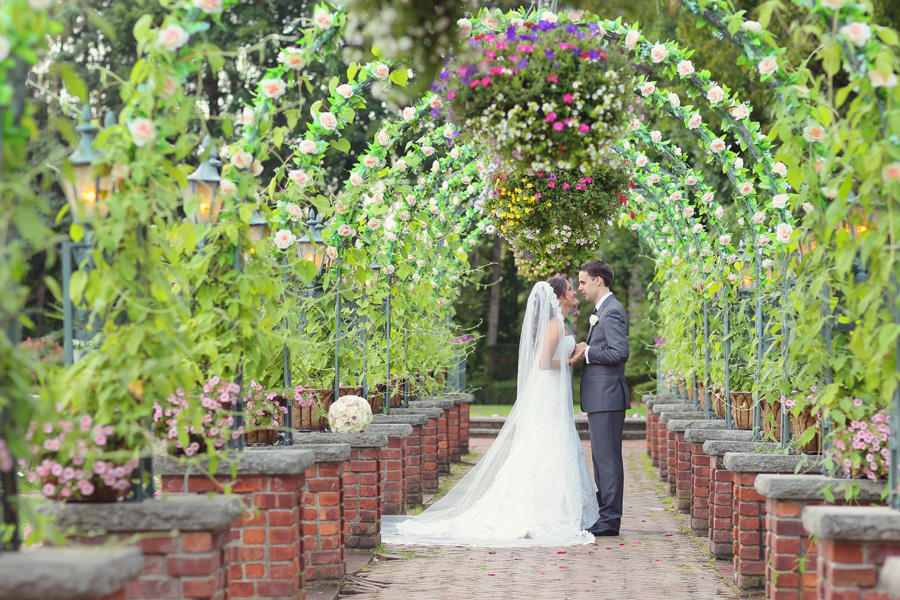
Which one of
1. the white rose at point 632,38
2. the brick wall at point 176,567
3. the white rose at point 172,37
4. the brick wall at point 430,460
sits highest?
the white rose at point 632,38

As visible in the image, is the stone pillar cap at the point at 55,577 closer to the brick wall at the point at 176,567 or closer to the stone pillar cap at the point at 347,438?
the brick wall at the point at 176,567

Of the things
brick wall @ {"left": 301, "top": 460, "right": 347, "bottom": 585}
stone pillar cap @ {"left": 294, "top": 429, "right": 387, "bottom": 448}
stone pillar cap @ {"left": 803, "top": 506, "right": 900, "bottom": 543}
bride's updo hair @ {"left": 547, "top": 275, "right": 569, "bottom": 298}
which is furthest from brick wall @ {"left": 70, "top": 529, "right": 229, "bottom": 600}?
bride's updo hair @ {"left": 547, "top": 275, "right": 569, "bottom": 298}

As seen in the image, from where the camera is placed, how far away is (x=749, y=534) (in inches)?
244

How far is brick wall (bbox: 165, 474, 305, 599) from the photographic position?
16.8 feet

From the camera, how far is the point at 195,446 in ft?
15.5

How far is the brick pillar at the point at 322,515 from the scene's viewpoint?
6.35m

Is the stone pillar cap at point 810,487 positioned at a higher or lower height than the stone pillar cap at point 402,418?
lower

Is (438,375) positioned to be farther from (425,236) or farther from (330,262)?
(330,262)

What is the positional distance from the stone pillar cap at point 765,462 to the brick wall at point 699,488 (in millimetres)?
2391

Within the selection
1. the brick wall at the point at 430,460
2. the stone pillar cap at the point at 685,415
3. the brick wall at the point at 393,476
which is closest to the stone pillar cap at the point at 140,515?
the brick wall at the point at 393,476

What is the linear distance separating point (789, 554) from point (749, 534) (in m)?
0.99

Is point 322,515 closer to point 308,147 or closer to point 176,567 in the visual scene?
point 308,147

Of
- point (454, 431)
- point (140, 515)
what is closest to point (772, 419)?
point (140, 515)

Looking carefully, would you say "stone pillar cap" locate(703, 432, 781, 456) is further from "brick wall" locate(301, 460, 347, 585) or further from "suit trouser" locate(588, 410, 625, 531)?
"brick wall" locate(301, 460, 347, 585)
